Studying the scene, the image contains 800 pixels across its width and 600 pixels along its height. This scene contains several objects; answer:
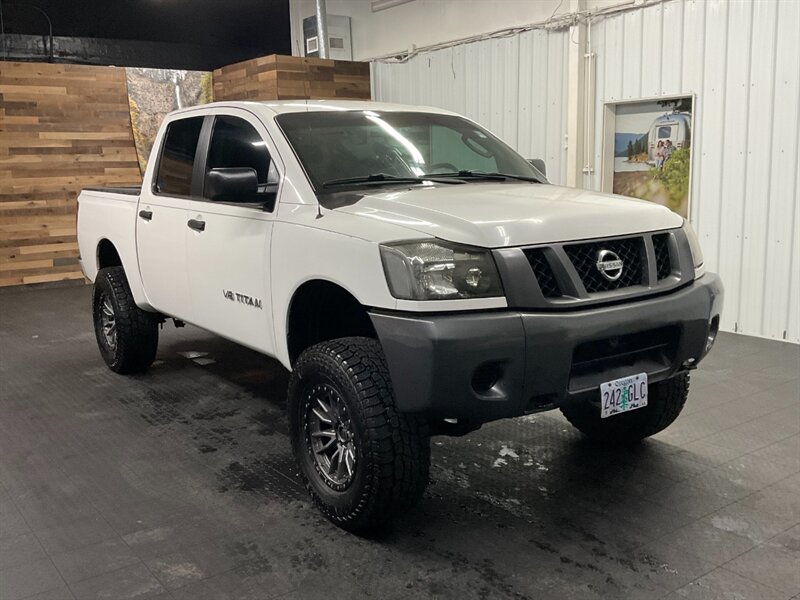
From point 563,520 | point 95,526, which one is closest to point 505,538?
point 563,520

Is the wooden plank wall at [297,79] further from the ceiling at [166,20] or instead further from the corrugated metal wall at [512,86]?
the ceiling at [166,20]

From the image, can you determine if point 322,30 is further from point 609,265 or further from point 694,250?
point 609,265

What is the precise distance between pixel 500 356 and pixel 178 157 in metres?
2.82

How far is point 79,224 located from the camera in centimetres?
590

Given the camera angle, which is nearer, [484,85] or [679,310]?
[679,310]

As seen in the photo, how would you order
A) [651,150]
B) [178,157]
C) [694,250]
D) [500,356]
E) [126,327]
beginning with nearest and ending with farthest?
[500,356] → [694,250] → [178,157] → [126,327] → [651,150]

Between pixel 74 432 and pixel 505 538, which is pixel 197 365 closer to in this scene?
pixel 74 432

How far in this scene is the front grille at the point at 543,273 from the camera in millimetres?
2793

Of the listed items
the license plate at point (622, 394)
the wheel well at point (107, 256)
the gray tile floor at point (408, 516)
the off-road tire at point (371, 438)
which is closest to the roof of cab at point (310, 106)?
the off-road tire at point (371, 438)

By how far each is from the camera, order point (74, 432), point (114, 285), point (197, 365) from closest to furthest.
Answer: point (74, 432)
point (114, 285)
point (197, 365)

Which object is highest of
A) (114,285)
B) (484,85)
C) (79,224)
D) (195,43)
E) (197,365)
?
(195,43)

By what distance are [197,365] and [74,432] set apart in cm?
147

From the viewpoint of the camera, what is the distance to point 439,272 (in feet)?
8.83

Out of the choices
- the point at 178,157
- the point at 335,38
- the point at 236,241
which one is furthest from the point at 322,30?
the point at 236,241
